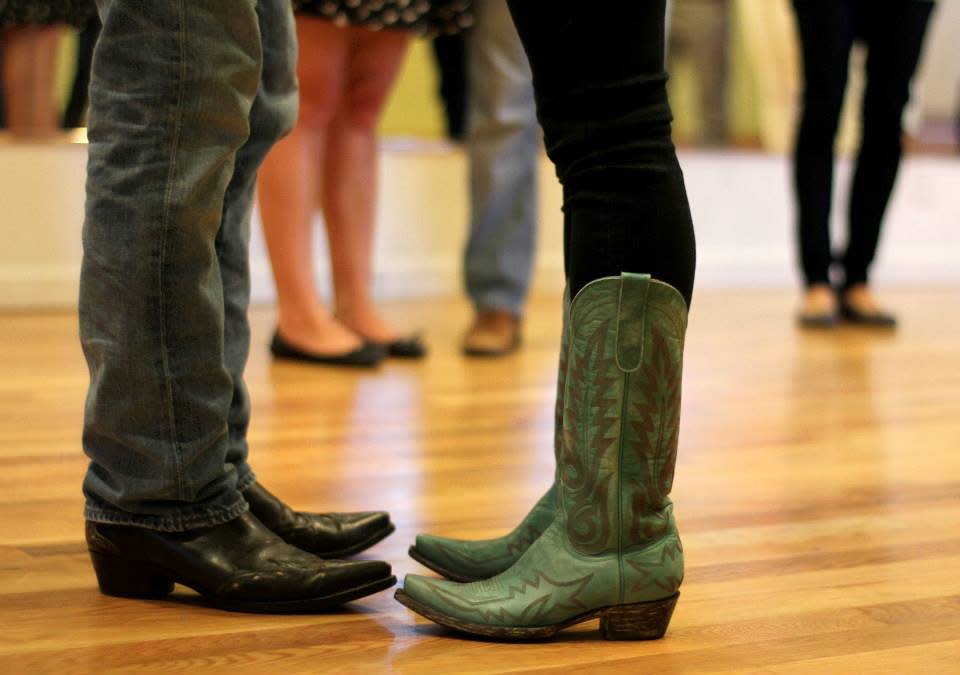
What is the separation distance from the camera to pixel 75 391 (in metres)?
1.84

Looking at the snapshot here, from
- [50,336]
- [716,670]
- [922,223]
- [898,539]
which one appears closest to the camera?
[716,670]

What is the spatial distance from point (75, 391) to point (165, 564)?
1.00 meters

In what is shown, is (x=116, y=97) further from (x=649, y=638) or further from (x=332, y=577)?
(x=649, y=638)

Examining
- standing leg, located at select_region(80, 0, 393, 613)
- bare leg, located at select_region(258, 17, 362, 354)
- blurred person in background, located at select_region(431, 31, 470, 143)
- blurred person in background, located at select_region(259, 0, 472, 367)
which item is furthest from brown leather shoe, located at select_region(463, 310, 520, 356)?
→ standing leg, located at select_region(80, 0, 393, 613)

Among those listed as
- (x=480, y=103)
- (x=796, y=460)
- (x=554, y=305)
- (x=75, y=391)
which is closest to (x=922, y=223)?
(x=554, y=305)

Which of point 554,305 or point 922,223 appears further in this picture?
point 922,223

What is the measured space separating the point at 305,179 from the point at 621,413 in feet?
4.16

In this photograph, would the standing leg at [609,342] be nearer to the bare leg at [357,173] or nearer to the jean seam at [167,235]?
the jean seam at [167,235]

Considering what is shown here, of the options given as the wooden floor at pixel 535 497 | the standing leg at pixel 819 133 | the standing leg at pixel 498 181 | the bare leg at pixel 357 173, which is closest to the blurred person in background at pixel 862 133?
the standing leg at pixel 819 133

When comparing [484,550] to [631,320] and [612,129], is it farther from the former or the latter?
[612,129]

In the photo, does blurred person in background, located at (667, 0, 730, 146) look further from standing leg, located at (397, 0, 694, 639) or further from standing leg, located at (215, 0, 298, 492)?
standing leg, located at (397, 0, 694, 639)

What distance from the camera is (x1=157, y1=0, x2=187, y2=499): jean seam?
833mm

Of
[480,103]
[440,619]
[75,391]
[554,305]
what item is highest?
[480,103]

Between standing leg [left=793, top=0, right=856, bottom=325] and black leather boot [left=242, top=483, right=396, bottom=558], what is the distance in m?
1.84
